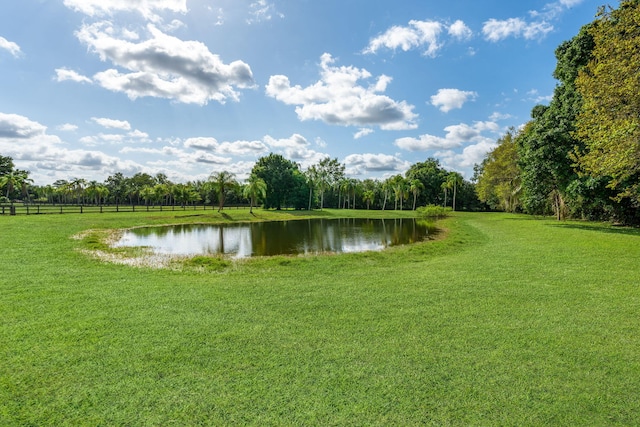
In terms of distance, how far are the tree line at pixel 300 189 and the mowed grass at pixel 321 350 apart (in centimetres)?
4068

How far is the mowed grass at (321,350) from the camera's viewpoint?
130 inches

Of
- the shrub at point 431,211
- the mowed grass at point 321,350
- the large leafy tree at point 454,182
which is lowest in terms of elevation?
the mowed grass at point 321,350

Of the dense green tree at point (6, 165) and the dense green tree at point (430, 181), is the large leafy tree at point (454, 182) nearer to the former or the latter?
the dense green tree at point (430, 181)

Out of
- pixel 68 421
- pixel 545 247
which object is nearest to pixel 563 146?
pixel 545 247

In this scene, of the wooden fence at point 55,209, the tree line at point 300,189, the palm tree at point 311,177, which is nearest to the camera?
the wooden fence at point 55,209

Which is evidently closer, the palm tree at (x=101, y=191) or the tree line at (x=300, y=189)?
the tree line at (x=300, y=189)

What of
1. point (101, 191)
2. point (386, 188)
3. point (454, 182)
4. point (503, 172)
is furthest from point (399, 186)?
point (101, 191)

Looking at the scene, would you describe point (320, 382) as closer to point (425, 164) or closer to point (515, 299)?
point (515, 299)

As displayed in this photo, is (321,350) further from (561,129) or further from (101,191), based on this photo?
(101,191)

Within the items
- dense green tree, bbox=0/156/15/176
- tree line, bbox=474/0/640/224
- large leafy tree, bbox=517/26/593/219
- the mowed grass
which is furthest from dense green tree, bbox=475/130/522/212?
dense green tree, bbox=0/156/15/176

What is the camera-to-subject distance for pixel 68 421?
3.09 metres

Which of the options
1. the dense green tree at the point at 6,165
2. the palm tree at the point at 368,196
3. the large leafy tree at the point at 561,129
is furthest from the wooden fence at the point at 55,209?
the large leafy tree at the point at 561,129

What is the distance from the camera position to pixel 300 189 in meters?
63.8

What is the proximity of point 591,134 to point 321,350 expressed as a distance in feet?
51.0
